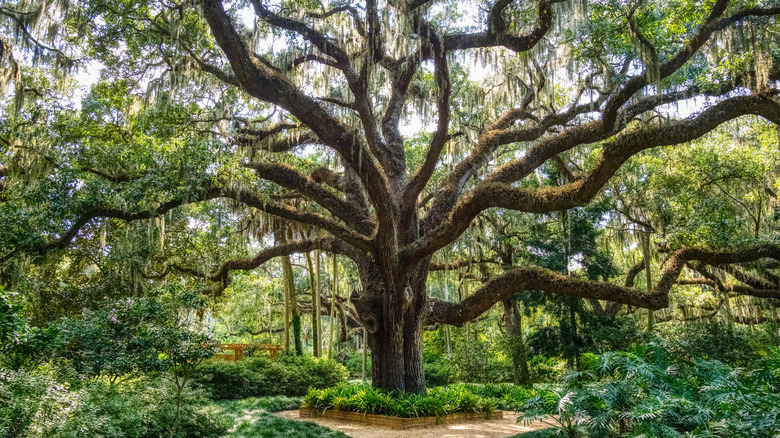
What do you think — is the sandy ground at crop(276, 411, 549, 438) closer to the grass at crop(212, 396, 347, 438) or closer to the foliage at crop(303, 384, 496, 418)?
the foliage at crop(303, 384, 496, 418)

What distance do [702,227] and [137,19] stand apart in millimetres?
11753

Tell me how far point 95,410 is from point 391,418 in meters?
4.64

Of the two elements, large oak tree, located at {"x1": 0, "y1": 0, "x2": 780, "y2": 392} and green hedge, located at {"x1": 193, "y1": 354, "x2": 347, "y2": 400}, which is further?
green hedge, located at {"x1": 193, "y1": 354, "x2": 347, "y2": 400}

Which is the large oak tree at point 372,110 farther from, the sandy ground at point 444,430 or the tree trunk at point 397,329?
the sandy ground at point 444,430

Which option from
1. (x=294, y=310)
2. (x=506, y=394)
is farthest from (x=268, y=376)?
(x=506, y=394)

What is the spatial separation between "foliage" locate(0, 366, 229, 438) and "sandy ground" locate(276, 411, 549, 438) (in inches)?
82.8

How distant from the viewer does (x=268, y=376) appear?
13.0 m

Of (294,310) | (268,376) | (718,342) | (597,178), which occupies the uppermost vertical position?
(597,178)

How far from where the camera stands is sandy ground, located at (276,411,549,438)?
7.53m

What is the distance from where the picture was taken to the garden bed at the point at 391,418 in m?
8.17

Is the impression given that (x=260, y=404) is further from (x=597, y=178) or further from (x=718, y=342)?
(x=718, y=342)

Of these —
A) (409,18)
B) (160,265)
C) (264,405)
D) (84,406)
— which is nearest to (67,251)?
(160,265)

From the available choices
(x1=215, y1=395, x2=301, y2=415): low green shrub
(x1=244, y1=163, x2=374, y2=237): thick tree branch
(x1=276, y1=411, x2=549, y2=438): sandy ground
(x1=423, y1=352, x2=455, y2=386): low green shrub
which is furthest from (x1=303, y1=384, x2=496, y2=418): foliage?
(x1=423, y1=352, x2=455, y2=386): low green shrub

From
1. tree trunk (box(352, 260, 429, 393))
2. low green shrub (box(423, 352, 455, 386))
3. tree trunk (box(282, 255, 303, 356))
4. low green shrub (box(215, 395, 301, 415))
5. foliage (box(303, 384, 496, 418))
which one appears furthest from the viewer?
low green shrub (box(423, 352, 455, 386))
